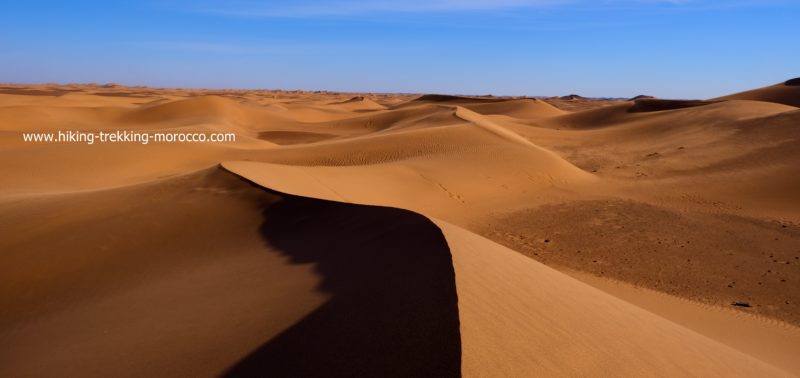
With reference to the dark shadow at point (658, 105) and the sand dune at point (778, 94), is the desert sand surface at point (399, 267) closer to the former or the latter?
the dark shadow at point (658, 105)

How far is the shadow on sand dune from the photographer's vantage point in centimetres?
262

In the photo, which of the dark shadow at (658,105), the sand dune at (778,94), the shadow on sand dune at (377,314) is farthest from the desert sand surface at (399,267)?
the sand dune at (778,94)

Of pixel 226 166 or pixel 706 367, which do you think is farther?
pixel 226 166

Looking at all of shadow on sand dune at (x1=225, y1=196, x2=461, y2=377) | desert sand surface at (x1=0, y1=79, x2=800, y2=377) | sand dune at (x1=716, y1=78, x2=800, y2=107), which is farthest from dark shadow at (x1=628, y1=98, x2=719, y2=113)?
shadow on sand dune at (x1=225, y1=196, x2=461, y2=377)

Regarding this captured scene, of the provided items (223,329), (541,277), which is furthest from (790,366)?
(223,329)

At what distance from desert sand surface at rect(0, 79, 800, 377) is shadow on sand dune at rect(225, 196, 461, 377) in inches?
0.6

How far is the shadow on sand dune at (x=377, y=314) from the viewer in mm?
2619

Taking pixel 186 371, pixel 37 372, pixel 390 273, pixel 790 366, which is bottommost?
pixel 790 366

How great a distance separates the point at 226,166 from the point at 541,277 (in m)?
5.75

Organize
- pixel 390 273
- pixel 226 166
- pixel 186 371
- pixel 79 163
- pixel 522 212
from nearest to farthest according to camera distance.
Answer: pixel 186 371, pixel 390 273, pixel 226 166, pixel 522 212, pixel 79 163

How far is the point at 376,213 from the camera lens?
5805mm

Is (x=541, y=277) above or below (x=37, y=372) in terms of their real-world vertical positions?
above

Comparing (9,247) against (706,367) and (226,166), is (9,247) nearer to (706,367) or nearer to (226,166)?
(226,166)

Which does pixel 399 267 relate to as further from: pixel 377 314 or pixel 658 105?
pixel 658 105
